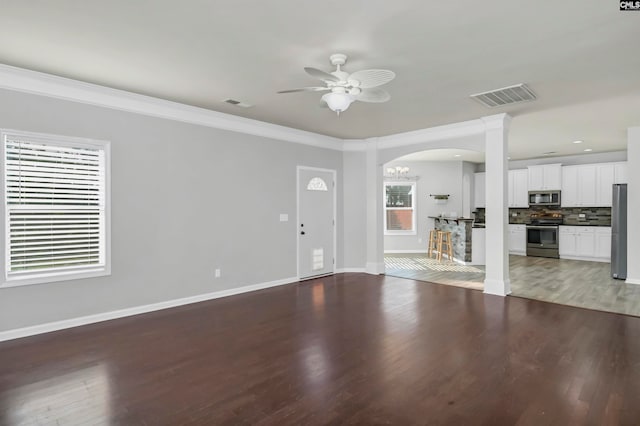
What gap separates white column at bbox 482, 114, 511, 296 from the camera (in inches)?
212

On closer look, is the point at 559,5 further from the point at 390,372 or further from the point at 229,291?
the point at 229,291

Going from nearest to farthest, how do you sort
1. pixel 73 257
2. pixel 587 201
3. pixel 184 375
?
1. pixel 184 375
2. pixel 73 257
3. pixel 587 201

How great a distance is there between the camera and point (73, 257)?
399 centimetres

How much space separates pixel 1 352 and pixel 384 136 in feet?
20.2

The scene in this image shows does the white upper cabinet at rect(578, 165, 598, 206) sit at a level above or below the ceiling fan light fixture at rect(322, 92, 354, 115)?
below

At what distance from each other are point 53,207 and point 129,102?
1.49 metres

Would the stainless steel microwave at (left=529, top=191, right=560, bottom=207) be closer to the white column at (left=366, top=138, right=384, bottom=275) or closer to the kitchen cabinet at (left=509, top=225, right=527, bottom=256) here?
the kitchen cabinet at (left=509, top=225, right=527, bottom=256)

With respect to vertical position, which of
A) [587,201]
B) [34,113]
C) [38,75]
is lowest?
[587,201]

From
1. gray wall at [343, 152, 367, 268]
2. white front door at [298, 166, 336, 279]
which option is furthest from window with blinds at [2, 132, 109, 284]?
gray wall at [343, 152, 367, 268]

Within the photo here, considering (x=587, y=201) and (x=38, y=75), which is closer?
(x=38, y=75)

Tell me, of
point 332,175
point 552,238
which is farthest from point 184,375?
point 552,238

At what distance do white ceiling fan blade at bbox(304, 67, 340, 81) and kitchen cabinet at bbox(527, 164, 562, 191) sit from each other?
854cm

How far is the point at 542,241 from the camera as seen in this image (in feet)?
30.5

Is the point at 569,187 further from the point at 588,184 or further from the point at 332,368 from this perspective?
the point at 332,368
